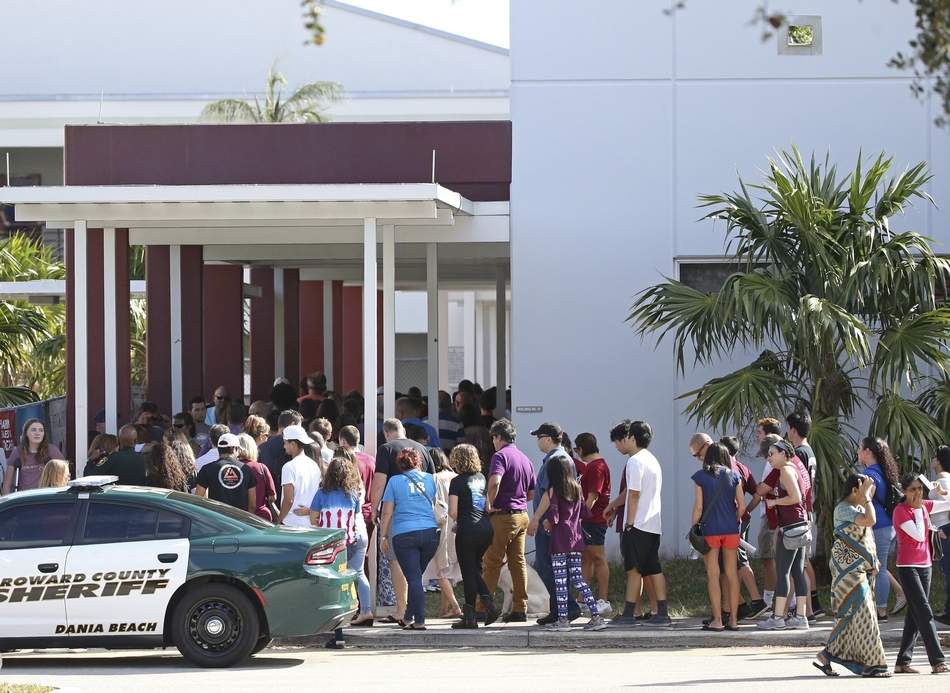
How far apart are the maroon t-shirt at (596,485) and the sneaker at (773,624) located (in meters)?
1.63

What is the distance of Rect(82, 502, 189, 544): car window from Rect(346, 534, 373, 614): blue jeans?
5.45 ft

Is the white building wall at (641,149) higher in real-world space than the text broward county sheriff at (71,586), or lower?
higher

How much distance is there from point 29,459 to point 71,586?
3370 millimetres

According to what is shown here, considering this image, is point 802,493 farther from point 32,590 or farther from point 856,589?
point 32,590

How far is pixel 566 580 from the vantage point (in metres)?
11.8

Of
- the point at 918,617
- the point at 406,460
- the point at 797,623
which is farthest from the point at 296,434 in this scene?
the point at 918,617

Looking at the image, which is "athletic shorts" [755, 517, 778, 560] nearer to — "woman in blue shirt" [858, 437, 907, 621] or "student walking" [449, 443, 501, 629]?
"woman in blue shirt" [858, 437, 907, 621]

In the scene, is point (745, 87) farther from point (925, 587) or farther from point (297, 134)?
point (925, 587)

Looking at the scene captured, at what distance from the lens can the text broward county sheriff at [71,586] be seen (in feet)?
33.7

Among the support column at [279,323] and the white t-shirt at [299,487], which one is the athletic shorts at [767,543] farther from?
the support column at [279,323]

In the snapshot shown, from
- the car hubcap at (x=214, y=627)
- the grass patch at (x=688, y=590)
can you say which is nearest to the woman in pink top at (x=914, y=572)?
the grass patch at (x=688, y=590)

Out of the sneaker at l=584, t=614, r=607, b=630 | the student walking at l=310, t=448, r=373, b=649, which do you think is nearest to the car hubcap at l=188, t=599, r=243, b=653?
the student walking at l=310, t=448, r=373, b=649

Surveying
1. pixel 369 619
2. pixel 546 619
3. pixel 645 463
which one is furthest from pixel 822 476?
pixel 369 619

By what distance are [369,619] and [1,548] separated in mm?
3333
